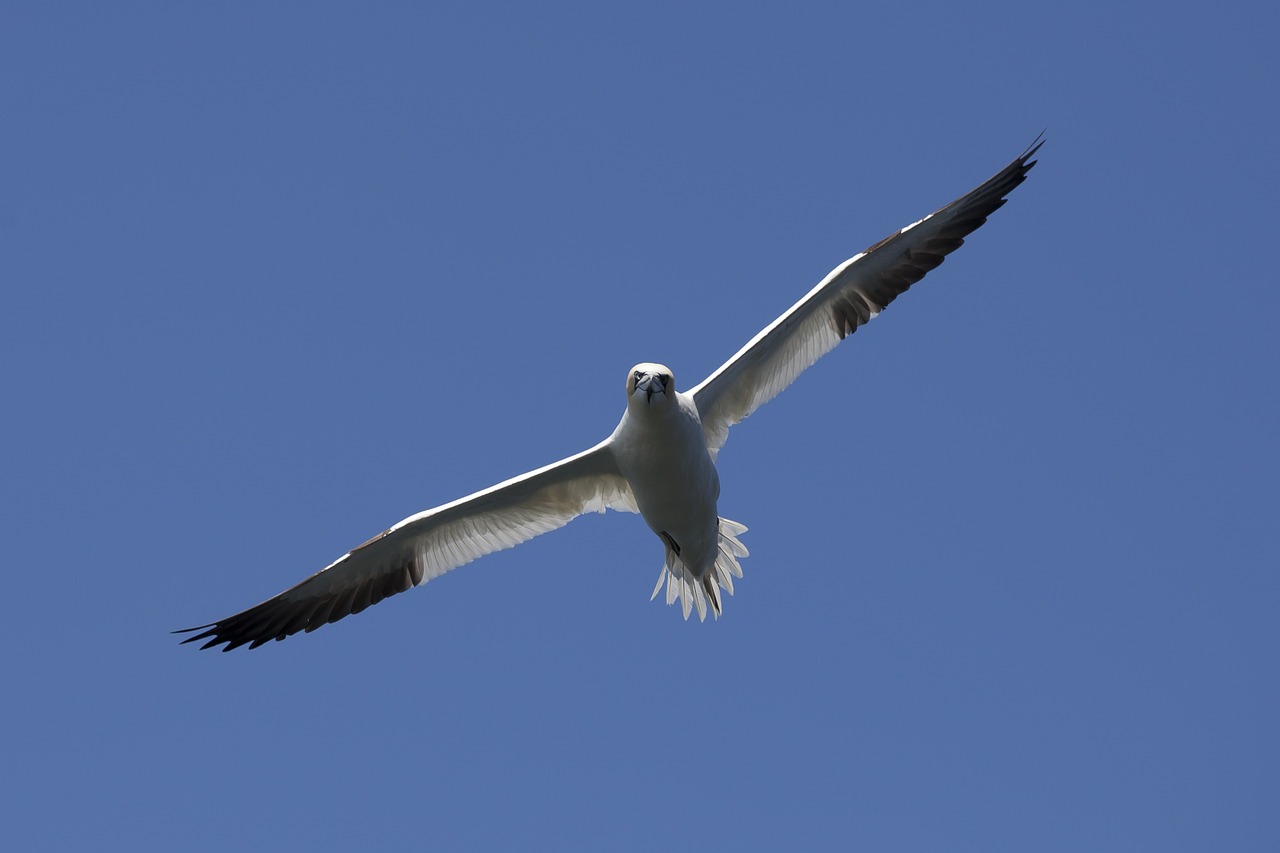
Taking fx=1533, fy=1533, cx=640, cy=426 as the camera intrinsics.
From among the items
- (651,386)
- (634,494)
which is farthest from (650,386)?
(634,494)

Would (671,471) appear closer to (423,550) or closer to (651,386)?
(651,386)

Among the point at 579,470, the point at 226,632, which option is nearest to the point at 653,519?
the point at 579,470

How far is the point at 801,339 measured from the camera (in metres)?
13.0

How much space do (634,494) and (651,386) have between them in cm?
145

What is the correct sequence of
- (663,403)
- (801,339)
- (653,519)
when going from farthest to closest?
1. (801,339)
2. (653,519)
3. (663,403)

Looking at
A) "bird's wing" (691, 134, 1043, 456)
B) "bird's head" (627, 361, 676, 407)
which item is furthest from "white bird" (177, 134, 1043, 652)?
"bird's head" (627, 361, 676, 407)

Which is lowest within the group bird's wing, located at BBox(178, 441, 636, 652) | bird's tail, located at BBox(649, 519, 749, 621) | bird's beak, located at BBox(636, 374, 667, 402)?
Result: bird's tail, located at BBox(649, 519, 749, 621)

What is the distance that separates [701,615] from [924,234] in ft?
12.6

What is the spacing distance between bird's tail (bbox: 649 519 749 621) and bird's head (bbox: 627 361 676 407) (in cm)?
226

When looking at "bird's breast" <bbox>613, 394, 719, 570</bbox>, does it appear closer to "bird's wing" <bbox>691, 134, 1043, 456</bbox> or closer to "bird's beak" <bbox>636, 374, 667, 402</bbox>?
"bird's beak" <bbox>636, 374, 667, 402</bbox>

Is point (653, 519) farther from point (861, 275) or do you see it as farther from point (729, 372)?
point (861, 275)

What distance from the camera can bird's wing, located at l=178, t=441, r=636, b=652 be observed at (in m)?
12.8

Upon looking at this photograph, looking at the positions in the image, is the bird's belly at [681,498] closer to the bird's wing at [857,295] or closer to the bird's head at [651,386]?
the bird's head at [651,386]

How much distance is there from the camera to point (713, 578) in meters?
13.5
